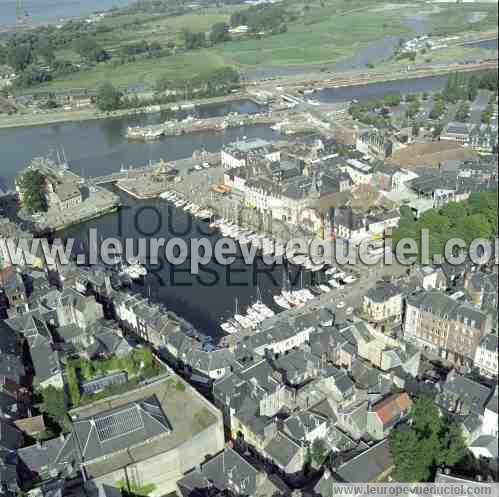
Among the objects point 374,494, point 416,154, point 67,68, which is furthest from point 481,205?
point 67,68

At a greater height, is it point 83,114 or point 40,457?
point 83,114

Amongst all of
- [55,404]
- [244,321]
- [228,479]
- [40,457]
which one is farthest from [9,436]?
[244,321]

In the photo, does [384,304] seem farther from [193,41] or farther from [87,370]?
[193,41]

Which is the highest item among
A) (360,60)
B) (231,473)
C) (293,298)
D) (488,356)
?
(360,60)

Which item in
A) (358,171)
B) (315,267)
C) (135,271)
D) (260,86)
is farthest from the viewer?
A: (260,86)

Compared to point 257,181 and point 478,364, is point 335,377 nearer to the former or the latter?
point 478,364

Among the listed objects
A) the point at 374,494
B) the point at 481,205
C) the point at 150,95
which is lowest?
the point at 374,494
